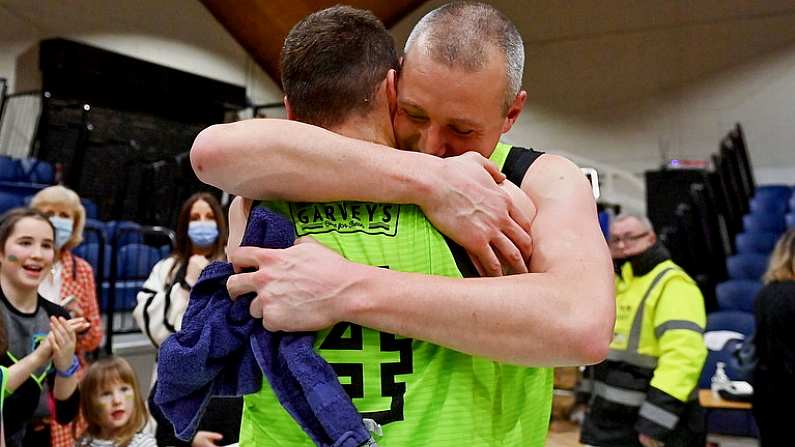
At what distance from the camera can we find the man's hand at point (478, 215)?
884 mm

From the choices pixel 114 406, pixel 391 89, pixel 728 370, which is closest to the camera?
pixel 391 89

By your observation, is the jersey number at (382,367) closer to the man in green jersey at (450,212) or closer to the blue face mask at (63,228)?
the man in green jersey at (450,212)

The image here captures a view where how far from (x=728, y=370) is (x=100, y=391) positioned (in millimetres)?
4374

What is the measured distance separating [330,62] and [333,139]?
95 mm

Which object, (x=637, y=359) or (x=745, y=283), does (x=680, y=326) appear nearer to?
(x=637, y=359)

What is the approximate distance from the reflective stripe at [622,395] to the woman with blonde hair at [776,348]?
0.69 m

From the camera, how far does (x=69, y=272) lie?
348 centimetres

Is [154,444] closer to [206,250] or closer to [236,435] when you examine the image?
[236,435]

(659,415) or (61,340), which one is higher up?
(61,340)

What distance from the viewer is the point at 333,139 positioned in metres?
0.90

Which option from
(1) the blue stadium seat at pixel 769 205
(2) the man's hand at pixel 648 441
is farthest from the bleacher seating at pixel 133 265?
(1) the blue stadium seat at pixel 769 205

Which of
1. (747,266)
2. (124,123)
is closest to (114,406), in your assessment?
(747,266)

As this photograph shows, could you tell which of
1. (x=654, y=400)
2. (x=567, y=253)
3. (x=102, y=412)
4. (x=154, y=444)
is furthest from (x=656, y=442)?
(x=567, y=253)

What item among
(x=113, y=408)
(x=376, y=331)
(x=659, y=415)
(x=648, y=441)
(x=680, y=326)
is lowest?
(x=648, y=441)
